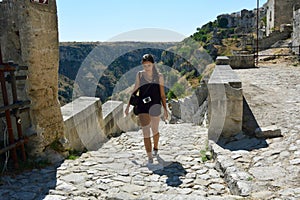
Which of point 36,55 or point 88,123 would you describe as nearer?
point 36,55

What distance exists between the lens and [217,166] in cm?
425

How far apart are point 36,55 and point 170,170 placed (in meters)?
A: 2.61

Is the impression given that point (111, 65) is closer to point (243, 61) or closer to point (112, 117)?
point (243, 61)

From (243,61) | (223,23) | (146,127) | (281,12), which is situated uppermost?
(223,23)

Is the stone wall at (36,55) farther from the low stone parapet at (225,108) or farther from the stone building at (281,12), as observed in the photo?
the stone building at (281,12)

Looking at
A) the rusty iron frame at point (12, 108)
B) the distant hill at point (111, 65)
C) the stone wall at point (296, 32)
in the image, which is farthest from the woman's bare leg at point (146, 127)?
the distant hill at point (111, 65)

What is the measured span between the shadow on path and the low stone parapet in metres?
1.21

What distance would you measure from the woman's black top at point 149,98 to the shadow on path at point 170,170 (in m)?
0.81

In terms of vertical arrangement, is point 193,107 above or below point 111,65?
below

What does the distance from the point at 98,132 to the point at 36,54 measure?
10.4ft

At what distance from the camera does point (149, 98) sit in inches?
180

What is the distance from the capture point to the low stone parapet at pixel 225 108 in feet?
17.6

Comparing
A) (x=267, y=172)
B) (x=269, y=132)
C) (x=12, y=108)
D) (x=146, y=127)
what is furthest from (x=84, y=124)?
(x=267, y=172)

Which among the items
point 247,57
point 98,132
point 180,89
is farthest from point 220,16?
point 98,132
